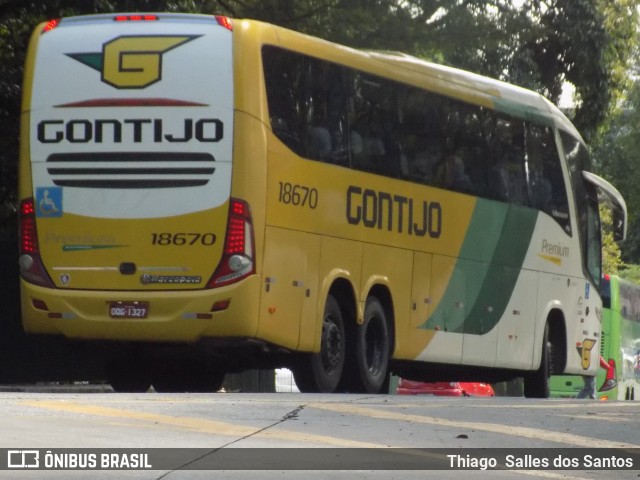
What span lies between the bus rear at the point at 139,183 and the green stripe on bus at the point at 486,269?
4.06 metres

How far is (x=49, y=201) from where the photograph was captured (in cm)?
1650

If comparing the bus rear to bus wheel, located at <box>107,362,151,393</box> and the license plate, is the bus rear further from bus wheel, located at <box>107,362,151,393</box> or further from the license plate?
bus wheel, located at <box>107,362,151,393</box>

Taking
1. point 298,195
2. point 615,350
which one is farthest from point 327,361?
point 615,350

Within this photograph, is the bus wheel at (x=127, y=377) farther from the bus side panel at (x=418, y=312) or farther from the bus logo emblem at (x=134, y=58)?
the bus logo emblem at (x=134, y=58)

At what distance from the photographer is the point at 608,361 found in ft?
120

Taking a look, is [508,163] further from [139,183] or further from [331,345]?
[139,183]

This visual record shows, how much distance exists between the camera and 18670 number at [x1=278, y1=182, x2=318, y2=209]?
16.5 m

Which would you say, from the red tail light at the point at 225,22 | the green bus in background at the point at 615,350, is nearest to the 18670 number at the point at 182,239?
the red tail light at the point at 225,22

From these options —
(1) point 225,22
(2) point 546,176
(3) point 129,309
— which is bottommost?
(3) point 129,309

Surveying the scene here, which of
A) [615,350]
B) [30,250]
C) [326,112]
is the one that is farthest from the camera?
[615,350]

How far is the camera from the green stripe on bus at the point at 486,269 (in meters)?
20.0

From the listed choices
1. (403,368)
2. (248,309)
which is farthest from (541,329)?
(248,309)

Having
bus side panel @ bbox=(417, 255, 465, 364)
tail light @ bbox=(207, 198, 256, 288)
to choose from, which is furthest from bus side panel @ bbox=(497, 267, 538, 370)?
tail light @ bbox=(207, 198, 256, 288)

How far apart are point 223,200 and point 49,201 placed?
169cm
